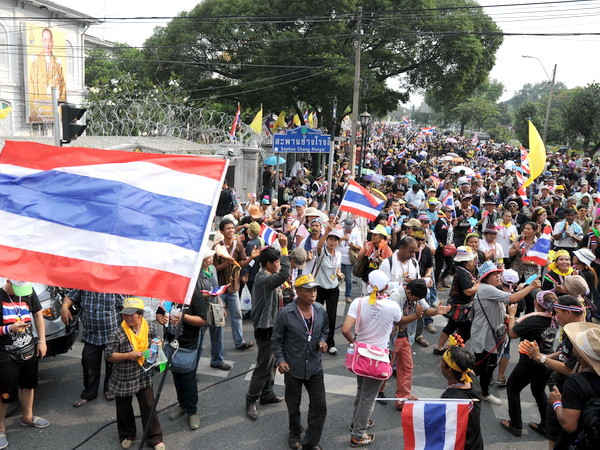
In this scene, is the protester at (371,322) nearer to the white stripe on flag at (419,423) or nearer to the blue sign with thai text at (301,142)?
the white stripe on flag at (419,423)

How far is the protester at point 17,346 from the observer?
4664mm

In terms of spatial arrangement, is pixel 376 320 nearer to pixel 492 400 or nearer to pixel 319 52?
pixel 492 400

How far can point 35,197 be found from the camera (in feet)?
11.8

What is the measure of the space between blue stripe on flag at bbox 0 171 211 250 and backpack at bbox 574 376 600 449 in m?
2.58

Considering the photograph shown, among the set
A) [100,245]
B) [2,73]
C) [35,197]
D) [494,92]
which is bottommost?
[100,245]

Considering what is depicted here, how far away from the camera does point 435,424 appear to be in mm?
3467

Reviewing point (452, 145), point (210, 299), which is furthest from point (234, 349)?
point (452, 145)

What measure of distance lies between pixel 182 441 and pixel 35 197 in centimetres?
265

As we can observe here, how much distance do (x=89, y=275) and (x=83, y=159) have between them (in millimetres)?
905

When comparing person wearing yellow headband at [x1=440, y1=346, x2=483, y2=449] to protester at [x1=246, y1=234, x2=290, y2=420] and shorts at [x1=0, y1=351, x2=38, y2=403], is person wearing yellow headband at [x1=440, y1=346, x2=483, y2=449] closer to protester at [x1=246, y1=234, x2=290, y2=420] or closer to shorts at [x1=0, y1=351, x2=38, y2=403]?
protester at [x1=246, y1=234, x2=290, y2=420]

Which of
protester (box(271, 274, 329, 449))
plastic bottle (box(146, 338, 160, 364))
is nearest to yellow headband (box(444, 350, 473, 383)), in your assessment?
protester (box(271, 274, 329, 449))

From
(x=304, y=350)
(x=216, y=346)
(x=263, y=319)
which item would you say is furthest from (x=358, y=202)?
(x=304, y=350)

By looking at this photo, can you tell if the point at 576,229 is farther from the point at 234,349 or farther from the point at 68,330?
the point at 68,330

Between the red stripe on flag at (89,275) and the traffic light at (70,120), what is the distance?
4874mm
